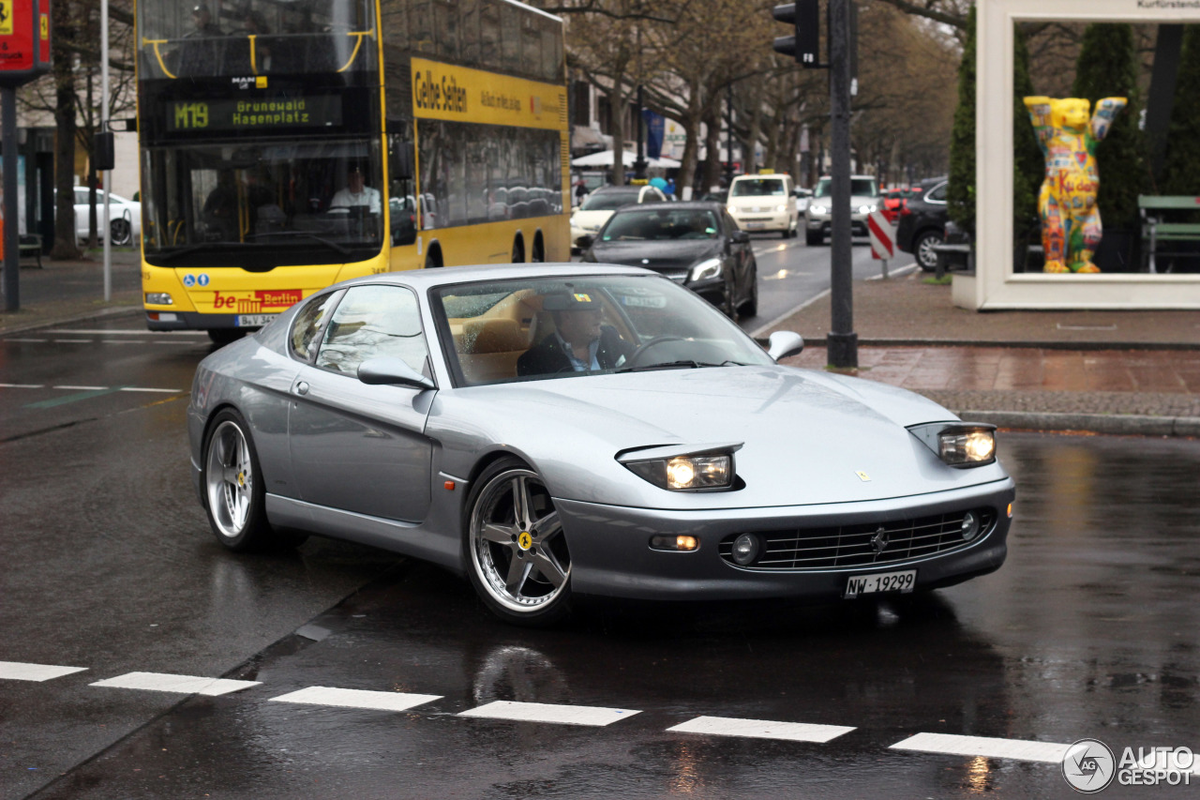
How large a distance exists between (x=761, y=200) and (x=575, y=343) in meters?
43.6

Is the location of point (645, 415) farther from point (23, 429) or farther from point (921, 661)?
point (23, 429)

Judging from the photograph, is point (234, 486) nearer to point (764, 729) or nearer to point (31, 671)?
point (31, 671)

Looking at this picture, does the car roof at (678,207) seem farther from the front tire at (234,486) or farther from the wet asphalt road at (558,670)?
the front tire at (234,486)

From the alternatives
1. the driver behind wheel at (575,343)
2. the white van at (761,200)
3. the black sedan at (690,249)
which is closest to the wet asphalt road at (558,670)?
the driver behind wheel at (575,343)

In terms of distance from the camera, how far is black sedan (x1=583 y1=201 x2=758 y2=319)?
66.6 ft

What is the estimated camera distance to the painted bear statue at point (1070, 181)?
21.6 m

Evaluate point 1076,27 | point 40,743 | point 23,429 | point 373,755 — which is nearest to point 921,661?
point 373,755

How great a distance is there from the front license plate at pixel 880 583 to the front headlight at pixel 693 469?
555mm

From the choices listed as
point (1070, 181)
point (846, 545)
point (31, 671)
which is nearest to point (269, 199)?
point (1070, 181)

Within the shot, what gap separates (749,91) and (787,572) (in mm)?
77135

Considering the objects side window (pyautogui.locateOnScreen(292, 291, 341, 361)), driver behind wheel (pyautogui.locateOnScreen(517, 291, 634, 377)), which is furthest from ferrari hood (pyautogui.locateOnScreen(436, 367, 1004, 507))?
side window (pyautogui.locateOnScreen(292, 291, 341, 361))

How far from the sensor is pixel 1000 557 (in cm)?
636

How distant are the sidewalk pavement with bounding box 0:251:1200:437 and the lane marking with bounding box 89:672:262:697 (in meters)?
7.71

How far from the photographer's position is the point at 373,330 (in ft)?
24.5
